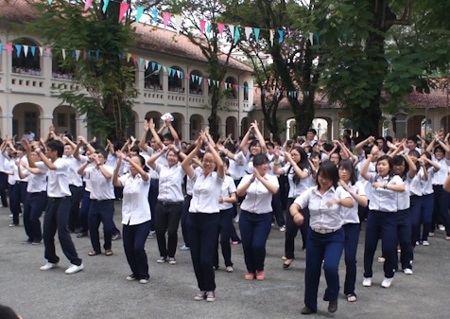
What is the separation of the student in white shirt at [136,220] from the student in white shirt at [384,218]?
268 cm

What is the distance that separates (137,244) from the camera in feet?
20.9

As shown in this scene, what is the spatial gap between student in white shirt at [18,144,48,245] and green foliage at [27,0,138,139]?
661 centimetres

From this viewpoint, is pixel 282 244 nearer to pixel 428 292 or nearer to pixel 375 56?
pixel 428 292

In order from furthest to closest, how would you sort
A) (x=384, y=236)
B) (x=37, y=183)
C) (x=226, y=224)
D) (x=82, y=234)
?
(x=82, y=234), (x=37, y=183), (x=226, y=224), (x=384, y=236)

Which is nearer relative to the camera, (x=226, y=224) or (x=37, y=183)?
(x=226, y=224)

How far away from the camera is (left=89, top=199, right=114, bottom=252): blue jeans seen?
8.06 metres

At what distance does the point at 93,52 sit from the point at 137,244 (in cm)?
964

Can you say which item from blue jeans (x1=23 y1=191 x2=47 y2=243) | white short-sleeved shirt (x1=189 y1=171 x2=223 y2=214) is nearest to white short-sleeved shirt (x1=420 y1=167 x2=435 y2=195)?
white short-sleeved shirt (x1=189 y1=171 x2=223 y2=214)

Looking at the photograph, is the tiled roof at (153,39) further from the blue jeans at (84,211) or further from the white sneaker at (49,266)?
the white sneaker at (49,266)

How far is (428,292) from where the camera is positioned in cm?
623

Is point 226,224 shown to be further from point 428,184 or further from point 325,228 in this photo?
point 428,184

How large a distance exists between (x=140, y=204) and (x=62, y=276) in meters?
1.48

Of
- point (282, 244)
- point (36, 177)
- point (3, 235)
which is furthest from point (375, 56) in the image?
point (3, 235)

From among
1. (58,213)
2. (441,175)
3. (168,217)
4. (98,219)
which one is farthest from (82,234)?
(441,175)
